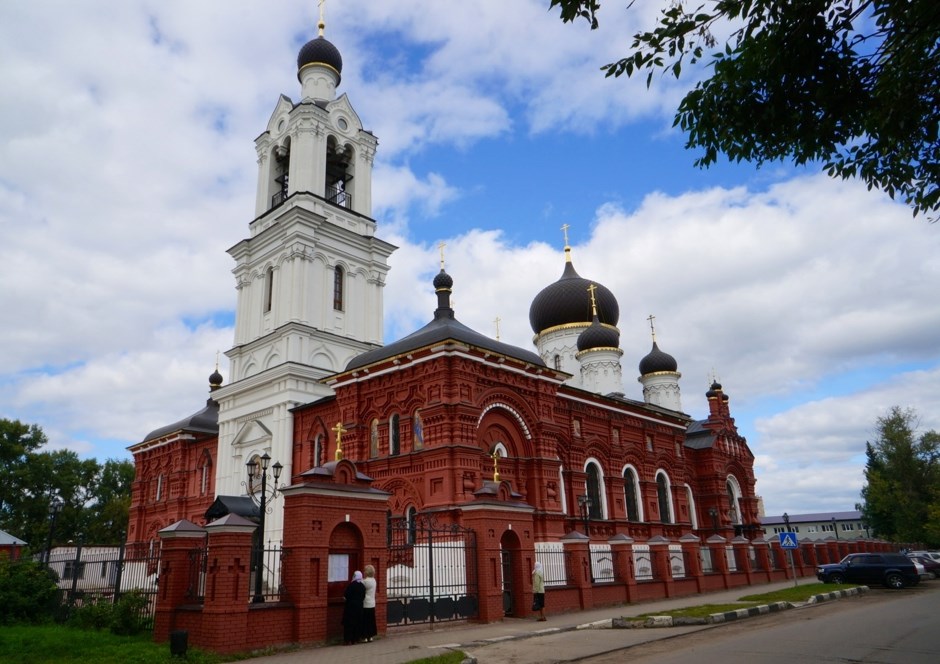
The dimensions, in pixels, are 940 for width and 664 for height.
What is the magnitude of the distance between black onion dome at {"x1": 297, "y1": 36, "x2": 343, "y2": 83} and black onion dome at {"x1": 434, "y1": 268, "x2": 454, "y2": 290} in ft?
48.9

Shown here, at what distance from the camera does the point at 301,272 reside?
28984 millimetres

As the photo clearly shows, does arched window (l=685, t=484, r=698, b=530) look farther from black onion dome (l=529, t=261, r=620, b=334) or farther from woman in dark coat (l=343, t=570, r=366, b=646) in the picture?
woman in dark coat (l=343, t=570, r=366, b=646)

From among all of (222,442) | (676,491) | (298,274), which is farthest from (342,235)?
(676,491)

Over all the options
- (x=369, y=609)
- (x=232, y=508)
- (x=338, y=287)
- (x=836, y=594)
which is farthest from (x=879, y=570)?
(x=338, y=287)

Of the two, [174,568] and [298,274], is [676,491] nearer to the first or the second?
[298,274]

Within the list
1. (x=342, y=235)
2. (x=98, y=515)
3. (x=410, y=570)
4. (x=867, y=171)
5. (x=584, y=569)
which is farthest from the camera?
(x=98, y=515)

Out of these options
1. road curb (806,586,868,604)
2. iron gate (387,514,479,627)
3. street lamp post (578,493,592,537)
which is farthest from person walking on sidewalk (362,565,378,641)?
road curb (806,586,868,604)

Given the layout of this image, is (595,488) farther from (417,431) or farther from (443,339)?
(443,339)

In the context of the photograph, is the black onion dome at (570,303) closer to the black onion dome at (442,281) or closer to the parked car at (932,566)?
the black onion dome at (442,281)

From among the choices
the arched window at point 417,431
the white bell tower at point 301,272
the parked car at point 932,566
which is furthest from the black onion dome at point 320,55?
the parked car at point 932,566

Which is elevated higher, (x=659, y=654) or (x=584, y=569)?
(x=584, y=569)

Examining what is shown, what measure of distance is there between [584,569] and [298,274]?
1739cm

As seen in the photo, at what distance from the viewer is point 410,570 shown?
14.8 m

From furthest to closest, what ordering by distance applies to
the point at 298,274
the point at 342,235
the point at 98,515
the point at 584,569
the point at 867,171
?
the point at 98,515 → the point at 342,235 → the point at 298,274 → the point at 584,569 → the point at 867,171
